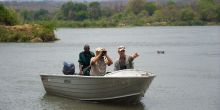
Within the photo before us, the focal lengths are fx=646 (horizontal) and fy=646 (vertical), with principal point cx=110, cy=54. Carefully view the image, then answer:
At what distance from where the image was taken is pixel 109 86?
65.0 ft

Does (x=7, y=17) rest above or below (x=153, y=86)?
below

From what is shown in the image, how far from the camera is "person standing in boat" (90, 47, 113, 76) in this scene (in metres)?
20.1

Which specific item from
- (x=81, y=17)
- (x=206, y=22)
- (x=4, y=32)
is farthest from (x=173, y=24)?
(x=4, y=32)

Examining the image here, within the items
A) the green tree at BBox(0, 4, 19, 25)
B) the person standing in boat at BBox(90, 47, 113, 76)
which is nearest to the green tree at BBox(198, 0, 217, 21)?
the green tree at BBox(0, 4, 19, 25)

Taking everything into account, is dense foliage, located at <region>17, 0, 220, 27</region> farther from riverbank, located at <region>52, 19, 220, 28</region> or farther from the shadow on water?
the shadow on water

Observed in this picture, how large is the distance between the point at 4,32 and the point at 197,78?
42.4m

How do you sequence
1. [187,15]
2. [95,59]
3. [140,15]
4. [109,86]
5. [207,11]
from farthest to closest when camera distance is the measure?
[140,15] < [207,11] < [187,15] < [95,59] < [109,86]

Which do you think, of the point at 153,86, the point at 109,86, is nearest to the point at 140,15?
the point at 153,86

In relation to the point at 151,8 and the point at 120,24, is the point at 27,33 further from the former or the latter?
the point at 151,8

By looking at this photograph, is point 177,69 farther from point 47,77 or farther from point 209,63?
point 47,77

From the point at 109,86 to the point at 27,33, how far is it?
1910 inches

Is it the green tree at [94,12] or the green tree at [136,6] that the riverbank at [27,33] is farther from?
the green tree at [136,6]

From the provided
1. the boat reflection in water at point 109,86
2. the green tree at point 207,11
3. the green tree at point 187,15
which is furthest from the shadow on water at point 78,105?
the green tree at point 207,11

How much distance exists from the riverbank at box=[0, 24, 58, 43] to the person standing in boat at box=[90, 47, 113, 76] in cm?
4631
